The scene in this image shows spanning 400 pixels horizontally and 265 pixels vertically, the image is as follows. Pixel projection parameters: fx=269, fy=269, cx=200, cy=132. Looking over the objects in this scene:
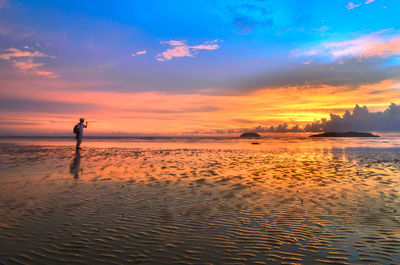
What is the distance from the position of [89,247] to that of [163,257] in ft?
5.76

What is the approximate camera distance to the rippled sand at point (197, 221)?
5.64m

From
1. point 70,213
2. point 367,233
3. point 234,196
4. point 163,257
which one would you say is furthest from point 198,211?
point 367,233

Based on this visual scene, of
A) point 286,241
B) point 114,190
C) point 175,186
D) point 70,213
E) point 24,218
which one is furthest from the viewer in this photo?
point 175,186

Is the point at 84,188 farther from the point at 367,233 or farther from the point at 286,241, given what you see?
the point at 367,233

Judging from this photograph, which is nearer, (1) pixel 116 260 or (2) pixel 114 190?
(1) pixel 116 260

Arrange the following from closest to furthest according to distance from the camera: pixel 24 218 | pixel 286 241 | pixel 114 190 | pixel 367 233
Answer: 1. pixel 286 241
2. pixel 367 233
3. pixel 24 218
4. pixel 114 190

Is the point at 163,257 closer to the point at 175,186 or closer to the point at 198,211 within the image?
the point at 198,211

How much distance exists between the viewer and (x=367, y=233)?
7.03 metres

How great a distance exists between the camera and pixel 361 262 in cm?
541

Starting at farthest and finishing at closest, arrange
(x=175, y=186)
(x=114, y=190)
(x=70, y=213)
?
(x=175, y=186), (x=114, y=190), (x=70, y=213)

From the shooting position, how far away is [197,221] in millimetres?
7887

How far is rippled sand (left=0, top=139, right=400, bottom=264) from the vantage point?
564 cm

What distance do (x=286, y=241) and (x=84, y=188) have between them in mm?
A: 9417

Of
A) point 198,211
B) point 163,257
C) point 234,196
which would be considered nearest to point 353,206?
point 234,196
